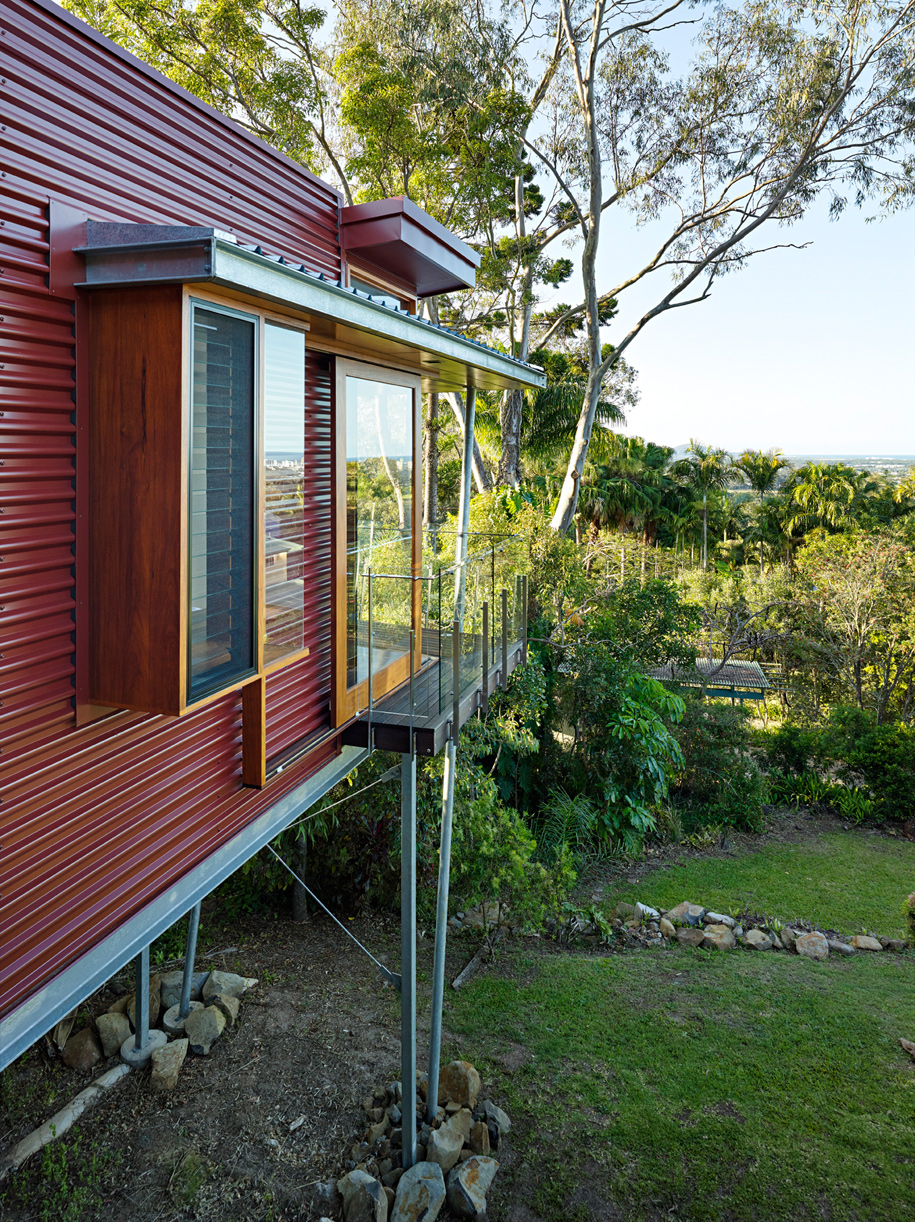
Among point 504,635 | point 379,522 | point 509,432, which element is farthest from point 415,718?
point 509,432

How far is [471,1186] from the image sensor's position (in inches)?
230

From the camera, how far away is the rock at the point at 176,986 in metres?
7.50

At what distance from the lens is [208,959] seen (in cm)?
863

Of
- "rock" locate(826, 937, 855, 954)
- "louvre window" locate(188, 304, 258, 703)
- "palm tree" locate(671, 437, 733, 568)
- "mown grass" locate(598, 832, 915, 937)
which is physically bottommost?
"mown grass" locate(598, 832, 915, 937)

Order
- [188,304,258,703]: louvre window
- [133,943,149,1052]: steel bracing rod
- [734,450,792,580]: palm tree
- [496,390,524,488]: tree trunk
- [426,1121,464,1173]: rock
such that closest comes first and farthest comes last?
[188,304,258,703]: louvre window
[426,1121,464,1173]: rock
[133,943,149,1052]: steel bracing rod
[496,390,524,488]: tree trunk
[734,450,792,580]: palm tree

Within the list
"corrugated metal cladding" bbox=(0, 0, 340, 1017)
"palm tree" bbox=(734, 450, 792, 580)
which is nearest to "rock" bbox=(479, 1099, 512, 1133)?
"corrugated metal cladding" bbox=(0, 0, 340, 1017)

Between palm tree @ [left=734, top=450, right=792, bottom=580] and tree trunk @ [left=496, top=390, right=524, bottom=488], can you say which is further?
palm tree @ [left=734, top=450, right=792, bottom=580]

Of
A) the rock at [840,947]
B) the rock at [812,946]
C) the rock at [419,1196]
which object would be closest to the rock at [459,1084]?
the rock at [419,1196]

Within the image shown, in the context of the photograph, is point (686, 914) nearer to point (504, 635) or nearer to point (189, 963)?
point (504, 635)

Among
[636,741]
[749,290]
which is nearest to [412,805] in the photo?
[636,741]

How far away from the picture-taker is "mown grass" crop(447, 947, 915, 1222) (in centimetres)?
598

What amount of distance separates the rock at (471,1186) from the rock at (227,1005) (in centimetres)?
258

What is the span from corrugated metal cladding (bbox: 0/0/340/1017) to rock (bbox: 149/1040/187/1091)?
12.5ft

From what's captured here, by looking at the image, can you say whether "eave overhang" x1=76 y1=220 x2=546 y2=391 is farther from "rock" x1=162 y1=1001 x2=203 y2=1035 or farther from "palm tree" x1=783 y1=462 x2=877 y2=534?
"palm tree" x1=783 y1=462 x2=877 y2=534
